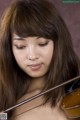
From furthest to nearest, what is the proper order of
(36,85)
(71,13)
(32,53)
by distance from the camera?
(71,13), (36,85), (32,53)

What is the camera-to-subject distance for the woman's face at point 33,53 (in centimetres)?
82

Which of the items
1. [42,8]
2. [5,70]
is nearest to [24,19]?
[42,8]

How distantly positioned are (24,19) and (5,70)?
16 cm

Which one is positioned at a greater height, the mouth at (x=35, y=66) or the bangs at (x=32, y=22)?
the bangs at (x=32, y=22)

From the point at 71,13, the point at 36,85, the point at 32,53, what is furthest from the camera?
the point at 71,13

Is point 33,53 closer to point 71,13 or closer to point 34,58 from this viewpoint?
point 34,58

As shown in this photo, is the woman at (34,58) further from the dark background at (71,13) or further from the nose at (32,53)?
the dark background at (71,13)

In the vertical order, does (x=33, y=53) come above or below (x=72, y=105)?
above

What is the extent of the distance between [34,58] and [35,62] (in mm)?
11

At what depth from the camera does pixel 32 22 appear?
829 millimetres

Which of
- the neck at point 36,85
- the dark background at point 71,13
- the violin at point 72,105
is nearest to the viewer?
the violin at point 72,105

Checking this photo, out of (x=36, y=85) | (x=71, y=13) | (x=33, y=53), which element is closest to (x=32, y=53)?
(x=33, y=53)

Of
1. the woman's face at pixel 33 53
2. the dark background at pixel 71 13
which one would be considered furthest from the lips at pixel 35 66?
the dark background at pixel 71 13

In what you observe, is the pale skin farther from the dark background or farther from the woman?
the dark background
